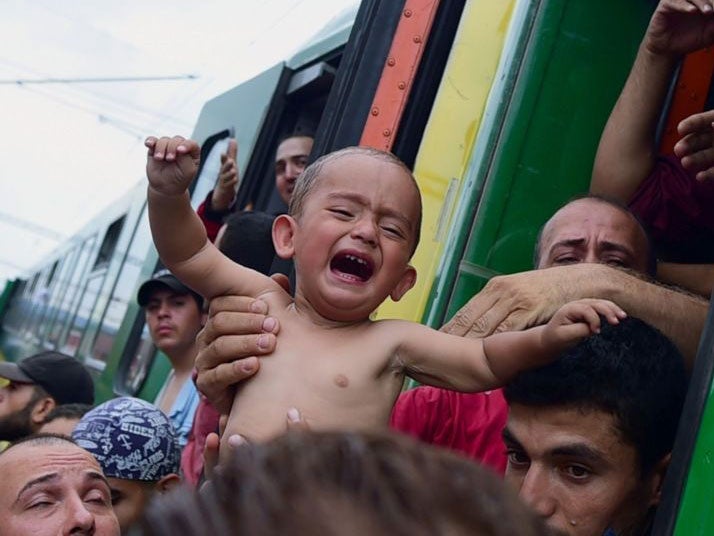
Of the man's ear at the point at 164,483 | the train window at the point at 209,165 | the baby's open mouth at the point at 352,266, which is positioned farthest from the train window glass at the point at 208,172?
the baby's open mouth at the point at 352,266

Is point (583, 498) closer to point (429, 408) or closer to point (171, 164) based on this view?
point (429, 408)

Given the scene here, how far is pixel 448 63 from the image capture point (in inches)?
115

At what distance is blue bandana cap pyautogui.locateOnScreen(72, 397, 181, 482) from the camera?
9.23ft

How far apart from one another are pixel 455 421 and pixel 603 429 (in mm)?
510

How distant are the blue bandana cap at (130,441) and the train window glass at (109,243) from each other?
5.49 metres

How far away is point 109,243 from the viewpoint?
8969 mm

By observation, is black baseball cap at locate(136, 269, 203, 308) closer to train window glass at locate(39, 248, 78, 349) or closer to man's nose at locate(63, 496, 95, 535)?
man's nose at locate(63, 496, 95, 535)

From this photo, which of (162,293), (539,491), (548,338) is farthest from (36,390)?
(548,338)

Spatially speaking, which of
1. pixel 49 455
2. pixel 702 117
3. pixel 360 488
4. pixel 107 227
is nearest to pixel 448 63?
pixel 702 117

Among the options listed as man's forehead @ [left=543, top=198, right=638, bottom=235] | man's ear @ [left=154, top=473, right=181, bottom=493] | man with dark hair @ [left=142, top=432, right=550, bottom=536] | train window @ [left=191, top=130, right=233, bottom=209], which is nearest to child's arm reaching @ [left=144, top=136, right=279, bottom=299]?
man's forehead @ [left=543, top=198, right=638, bottom=235]

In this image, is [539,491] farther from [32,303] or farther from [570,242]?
[32,303]

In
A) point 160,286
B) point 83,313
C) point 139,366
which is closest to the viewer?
point 160,286

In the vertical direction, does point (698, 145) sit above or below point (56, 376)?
above

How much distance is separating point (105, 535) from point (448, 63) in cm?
157
